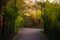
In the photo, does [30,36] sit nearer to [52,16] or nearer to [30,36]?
[30,36]

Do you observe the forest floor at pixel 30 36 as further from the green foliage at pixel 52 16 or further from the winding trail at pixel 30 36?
the green foliage at pixel 52 16

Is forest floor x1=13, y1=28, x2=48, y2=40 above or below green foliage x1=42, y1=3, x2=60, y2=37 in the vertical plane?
below

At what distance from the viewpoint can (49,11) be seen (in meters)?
20.6

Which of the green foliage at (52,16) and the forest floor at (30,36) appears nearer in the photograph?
the forest floor at (30,36)

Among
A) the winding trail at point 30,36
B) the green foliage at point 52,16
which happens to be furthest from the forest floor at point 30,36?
the green foliage at point 52,16

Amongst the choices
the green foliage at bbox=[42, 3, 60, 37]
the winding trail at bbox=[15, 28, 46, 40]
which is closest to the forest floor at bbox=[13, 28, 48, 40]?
the winding trail at bbox=[15, 28, 46, 40]

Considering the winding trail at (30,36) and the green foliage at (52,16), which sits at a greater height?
the green foliage at (52,16)

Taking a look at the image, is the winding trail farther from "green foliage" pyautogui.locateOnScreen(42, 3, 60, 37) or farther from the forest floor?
"green foliage" pyautogui.locateOnScreen(42, 3, 60, 37)

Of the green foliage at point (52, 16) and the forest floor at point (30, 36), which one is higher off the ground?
the green foliage at point (52, 16)

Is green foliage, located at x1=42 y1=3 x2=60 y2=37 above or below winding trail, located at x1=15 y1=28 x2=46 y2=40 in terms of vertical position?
above

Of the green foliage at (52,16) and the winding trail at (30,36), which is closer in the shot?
the winding trail at (30,36)

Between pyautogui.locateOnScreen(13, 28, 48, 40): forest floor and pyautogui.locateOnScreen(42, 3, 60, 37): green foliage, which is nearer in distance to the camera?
pyautogui.locateOnScreen(13, 28, 48, 40): forest floor

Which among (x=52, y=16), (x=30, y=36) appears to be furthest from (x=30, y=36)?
(x=52, y=16)

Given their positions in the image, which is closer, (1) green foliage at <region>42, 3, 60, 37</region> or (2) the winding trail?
(2) the winding trail
